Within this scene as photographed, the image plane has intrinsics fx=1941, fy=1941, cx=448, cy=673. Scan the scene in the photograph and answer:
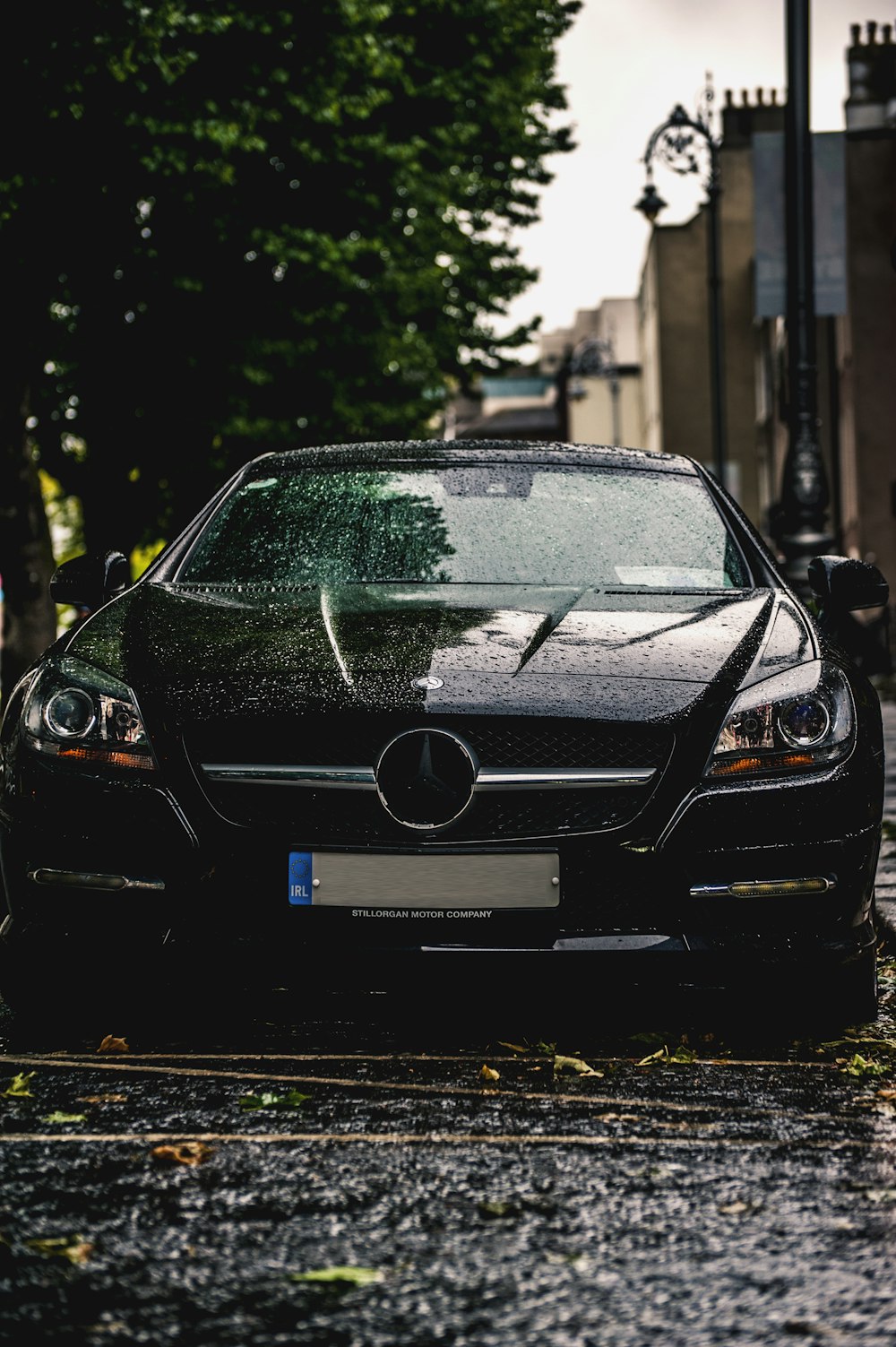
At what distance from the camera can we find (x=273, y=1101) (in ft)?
13.2

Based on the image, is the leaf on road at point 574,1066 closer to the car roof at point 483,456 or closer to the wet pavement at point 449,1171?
the wet pavement at point 449,1171

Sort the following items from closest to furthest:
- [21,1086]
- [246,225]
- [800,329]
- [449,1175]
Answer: [449,1175] → [21,1086] → [800,329] → [246,225]

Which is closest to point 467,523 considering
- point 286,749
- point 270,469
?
point 270,469

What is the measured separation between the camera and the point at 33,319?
17.8 metres

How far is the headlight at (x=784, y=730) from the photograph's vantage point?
4352mm

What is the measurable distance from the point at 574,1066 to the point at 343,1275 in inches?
55.9

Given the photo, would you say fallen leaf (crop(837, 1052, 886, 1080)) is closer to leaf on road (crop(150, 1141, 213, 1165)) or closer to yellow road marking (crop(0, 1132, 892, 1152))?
yellow road marking (crop(0, 1132, 892, 1152))

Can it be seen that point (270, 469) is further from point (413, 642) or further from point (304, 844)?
point (304, 844)

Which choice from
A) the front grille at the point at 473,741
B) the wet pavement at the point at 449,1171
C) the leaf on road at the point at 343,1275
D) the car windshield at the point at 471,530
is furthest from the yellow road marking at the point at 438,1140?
the car windshield at the point at 471,530

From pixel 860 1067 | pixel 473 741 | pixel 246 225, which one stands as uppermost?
pixel 246 225

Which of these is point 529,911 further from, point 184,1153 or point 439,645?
point 184,1153

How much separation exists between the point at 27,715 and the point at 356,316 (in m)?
19.2

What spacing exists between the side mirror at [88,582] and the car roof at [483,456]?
0.66 metres

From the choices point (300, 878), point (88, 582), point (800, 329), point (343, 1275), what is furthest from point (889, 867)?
point (800, 329)
